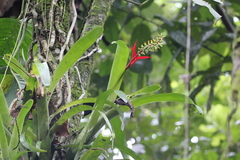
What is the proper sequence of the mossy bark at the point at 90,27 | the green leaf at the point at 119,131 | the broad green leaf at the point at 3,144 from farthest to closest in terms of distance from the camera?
the mossy bark at the point at 90,27
the green leaf at the point at 119,131
the broad green leaf at the point at 3,144

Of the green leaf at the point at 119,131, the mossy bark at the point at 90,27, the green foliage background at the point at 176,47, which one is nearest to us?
the green leaf at the point at 119,131

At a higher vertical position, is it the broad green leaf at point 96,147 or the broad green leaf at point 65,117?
the broad green leaf at point 65,117

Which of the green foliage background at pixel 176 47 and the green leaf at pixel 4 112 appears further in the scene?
the green foliage background at pixel 176 47

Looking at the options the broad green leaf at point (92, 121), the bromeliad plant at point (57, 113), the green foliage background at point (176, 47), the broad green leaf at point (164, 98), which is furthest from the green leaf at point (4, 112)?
the green foliage background at point (176, 47)

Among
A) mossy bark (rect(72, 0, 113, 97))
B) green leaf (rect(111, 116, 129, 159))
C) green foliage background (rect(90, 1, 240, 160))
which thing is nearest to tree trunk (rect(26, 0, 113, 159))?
mossy bark (rect(72, 0, 113, 97))

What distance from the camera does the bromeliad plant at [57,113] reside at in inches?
22.1

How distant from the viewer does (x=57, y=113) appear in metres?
0.63

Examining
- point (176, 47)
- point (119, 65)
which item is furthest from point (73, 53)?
point (176, 47)

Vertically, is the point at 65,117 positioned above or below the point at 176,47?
above

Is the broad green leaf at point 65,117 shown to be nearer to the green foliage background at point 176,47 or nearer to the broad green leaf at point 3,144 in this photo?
the broad green leaf at point 3,144

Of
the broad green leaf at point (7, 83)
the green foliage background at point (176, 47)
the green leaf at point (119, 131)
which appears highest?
the broad green leaf at point (7, 83)

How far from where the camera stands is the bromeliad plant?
0.56m

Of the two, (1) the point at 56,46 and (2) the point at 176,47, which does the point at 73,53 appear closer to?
(1) the point at 56,46

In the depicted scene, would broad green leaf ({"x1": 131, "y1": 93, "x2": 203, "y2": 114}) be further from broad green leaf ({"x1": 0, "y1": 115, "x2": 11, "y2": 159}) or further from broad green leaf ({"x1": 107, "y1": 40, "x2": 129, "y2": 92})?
broad green leaf ({"x1": 0, "y1": 115, "x2": 11, "y2": 159})
